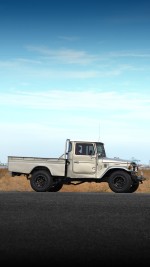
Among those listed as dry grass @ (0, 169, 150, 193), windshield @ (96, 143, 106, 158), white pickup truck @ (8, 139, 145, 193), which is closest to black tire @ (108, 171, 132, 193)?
white pickup truck @ (8, 139, 145, 193)

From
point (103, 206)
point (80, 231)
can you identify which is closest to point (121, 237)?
point (80, 231)

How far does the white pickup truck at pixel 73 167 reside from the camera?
70.7 ft

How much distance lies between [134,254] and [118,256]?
0.28 meters

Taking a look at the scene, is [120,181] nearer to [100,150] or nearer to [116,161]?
[116,161]

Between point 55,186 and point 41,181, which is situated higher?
point 41,181

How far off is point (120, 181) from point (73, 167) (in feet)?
6.99

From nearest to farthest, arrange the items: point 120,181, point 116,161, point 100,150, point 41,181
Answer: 1. point 120,181
2. point 116,161
3. point 41,181
4. point 100,150

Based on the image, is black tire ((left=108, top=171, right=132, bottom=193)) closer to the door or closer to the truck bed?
the door

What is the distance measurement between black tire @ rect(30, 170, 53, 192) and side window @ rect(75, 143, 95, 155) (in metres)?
1.61

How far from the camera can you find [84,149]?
21875 mm

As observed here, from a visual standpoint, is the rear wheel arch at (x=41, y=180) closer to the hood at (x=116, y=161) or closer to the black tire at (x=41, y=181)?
the black tire at (x=41, y=181)

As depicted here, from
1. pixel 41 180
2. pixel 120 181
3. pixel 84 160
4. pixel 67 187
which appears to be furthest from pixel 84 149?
pixel 67 187

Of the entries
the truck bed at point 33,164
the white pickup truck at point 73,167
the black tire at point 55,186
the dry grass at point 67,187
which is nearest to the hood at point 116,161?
the white pickup truck at point 73,167

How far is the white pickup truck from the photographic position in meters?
21.5
